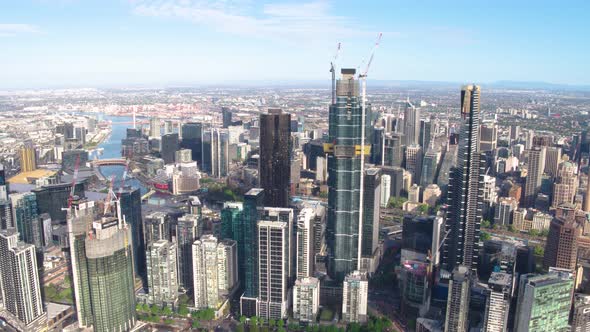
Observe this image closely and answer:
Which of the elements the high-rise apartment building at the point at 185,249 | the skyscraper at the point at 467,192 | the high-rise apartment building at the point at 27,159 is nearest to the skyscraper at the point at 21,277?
the high-rise apartment building at the point at 185,249

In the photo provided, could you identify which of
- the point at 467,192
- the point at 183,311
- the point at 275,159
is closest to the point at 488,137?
the point at 467,192

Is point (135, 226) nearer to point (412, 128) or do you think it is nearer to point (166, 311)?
point (166, 311)

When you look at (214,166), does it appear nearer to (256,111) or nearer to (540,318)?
(256,111)

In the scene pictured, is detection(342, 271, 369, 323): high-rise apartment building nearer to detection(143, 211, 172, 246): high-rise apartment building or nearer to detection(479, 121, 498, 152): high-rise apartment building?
detection(143, 211, 172, 246): high-rise apartment building

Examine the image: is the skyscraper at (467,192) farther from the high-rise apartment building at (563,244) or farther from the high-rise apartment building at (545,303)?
the high-rise apartment building at (545,303)

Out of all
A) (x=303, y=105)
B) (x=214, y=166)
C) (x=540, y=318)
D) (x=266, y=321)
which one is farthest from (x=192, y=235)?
(x=303, y=105)

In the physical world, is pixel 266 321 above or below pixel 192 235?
below
